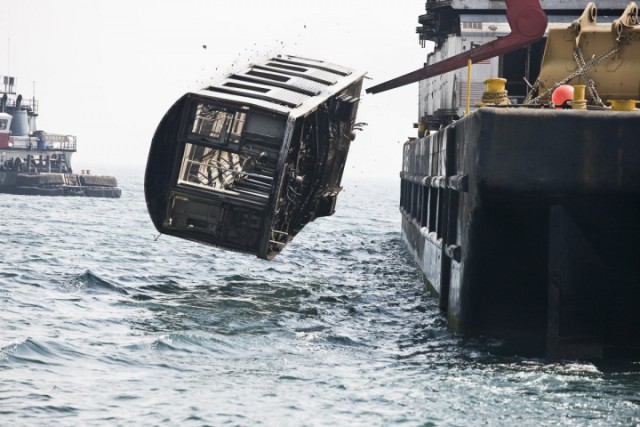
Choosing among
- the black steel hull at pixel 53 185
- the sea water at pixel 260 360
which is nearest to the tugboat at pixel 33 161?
the black steel hull at pixel 53 185

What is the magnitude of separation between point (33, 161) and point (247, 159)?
72.8 meters

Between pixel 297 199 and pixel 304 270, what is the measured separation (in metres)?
5.58

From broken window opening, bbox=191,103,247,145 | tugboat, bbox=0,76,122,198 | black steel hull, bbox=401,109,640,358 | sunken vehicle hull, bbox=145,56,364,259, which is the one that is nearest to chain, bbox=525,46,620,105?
black steel hull, bbox=401,109,640,358

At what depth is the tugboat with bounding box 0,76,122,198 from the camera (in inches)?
3391

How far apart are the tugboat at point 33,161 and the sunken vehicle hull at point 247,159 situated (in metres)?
63.0

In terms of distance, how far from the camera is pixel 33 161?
91.9 meters

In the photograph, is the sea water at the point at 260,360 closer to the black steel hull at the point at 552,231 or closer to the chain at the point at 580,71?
the black steel hull at the point at 552,231

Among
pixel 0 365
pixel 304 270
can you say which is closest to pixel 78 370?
pixel 0 365

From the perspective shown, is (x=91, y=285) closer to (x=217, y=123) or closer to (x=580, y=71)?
(x=217, y=123)

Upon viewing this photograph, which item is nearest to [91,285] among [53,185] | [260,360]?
[260,360]

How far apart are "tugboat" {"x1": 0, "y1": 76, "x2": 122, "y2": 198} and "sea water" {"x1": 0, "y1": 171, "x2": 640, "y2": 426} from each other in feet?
192

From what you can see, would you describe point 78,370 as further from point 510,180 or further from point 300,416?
point 510,180

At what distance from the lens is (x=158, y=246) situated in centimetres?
3934

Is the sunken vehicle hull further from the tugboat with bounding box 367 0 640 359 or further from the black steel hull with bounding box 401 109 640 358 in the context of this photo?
the black steel hull with bounding box 401 109 640 358
